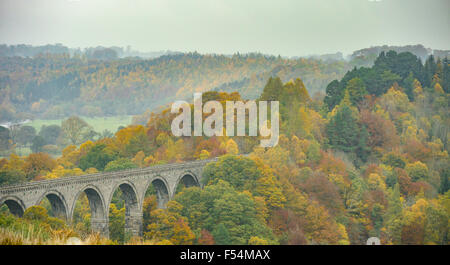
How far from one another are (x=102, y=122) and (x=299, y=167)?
69.0 m

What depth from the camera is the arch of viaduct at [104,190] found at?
3734 centimetres

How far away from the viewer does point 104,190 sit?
44.5 metres

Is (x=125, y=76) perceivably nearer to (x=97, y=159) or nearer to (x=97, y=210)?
(x=97, y=159)

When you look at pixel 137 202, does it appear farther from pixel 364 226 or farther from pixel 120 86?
pixel 120 86

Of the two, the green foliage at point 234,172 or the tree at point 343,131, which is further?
the tree at point 343,131

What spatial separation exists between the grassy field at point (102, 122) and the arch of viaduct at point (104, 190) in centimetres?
6492

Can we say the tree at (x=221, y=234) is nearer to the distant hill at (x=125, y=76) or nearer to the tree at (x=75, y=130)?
the tree at (x=75, y=130)

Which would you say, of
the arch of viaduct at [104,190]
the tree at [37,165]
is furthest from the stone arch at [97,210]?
the tree at [37,165]

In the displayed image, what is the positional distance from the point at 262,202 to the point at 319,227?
628cm

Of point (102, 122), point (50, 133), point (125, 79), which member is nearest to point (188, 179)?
point (50, 133)

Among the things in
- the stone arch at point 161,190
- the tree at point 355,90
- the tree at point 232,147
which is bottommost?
the stone arch at point 161,190

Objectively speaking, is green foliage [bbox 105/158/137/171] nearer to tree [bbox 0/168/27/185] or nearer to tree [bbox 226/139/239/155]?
tree [bbox 0/168/27/185]

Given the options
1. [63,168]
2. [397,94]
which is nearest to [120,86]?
[397,94]

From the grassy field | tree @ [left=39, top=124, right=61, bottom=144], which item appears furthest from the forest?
the grassy field
